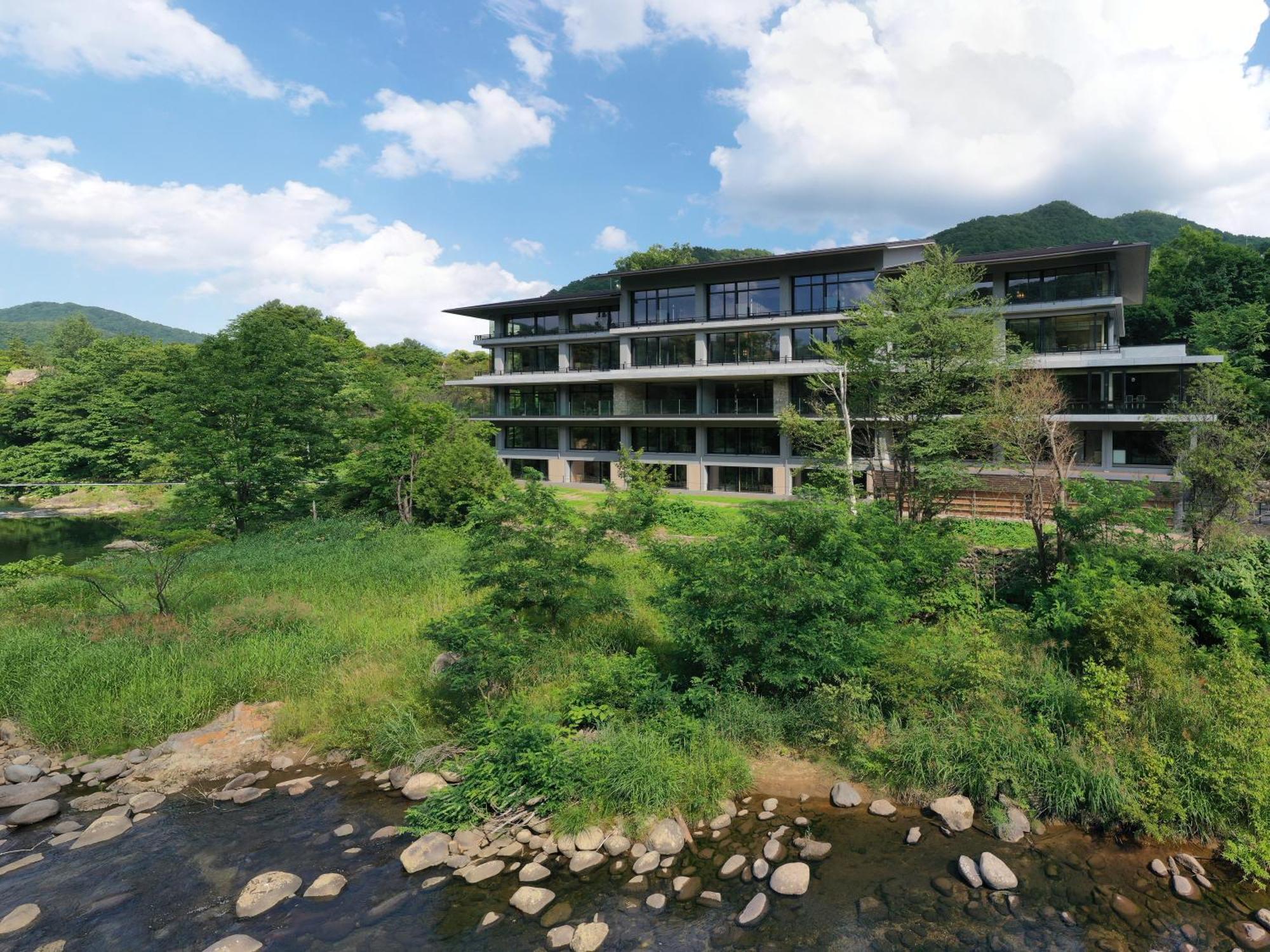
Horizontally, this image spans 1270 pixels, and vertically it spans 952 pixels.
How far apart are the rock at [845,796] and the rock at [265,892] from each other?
734 centimetres

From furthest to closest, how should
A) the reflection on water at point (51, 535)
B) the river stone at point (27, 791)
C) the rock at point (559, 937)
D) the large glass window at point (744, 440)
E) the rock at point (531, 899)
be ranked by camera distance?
1. the large glass window at point (744, 440)
2. the reflection on water at point (51, 535)
3. the river stone at point (27, 791)
4. the rock at point (531, 899)
5. the rock at point (559, 937)

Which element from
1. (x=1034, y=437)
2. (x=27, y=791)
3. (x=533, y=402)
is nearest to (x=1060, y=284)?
(x=1034, y=437)

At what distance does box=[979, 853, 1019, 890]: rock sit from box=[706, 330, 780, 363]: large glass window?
32330mm

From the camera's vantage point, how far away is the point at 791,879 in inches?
318

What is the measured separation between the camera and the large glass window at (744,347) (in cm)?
3841

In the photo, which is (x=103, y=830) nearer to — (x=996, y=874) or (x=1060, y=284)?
(x=996, y=874)

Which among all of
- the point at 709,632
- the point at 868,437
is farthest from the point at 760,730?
the point at 868,437

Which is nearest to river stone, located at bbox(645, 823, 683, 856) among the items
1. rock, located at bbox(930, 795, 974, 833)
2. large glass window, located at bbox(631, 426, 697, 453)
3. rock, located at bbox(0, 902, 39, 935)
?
rock, located at bbox(930, 795, 974, 833)

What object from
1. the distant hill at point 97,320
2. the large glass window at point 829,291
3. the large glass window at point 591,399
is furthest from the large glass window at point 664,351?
the distant hill at point 97,320

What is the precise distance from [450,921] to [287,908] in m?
2.03

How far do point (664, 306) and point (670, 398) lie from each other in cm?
590

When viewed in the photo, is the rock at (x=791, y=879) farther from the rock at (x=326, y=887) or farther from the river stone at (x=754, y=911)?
the rock at (x=326, y=887)

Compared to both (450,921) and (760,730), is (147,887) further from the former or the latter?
(760,730)

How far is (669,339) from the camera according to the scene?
41.7 meters
